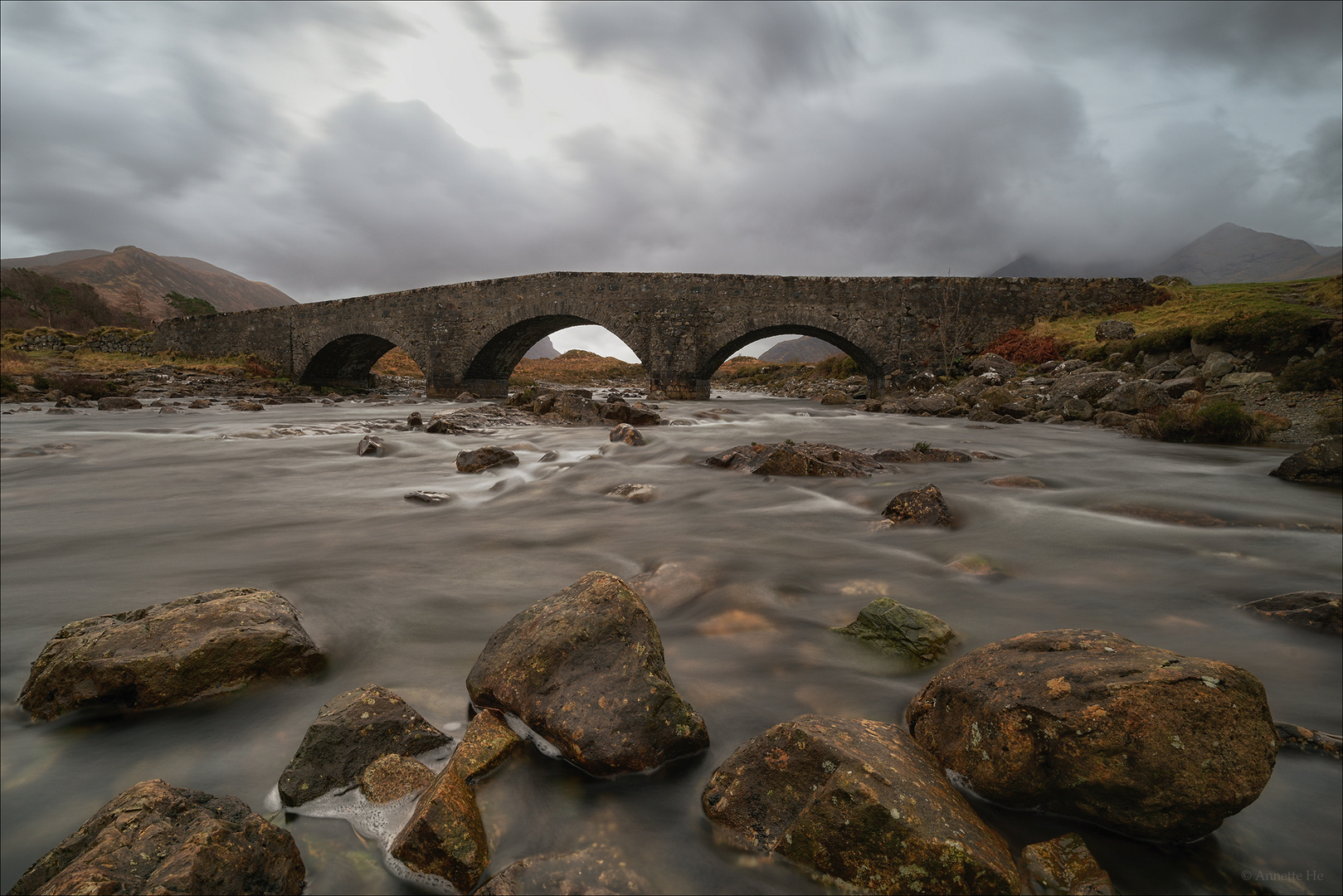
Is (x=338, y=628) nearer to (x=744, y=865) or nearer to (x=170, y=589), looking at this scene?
(x=170, y=589)

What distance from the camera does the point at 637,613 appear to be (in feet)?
6.53

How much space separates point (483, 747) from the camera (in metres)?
1.67

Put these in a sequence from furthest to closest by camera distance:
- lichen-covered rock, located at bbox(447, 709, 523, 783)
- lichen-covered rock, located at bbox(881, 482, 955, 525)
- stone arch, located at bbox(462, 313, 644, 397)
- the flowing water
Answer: stone arch, located at bbox(462, 313, 644, 397) < lichen-covered rock, located at bbox(881, 482, 955, 525) < lichen-covered rock, located at bbox(447, 709, 523, 783) < the flowing water

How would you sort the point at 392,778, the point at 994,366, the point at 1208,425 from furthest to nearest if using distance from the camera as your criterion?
the point at 994,366
the point at 1208,425
the point at 392,778

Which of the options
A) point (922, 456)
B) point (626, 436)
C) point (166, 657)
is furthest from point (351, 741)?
point (626, 436)

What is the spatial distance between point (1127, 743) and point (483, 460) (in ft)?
20.4

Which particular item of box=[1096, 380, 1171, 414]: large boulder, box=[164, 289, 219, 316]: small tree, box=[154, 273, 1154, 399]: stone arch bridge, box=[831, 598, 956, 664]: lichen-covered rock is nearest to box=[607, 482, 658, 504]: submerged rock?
box=[831, 598, 956, 664]: lichen-covered rock

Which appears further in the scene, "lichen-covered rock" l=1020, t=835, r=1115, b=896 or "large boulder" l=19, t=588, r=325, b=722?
"large boulder" l=19, t=588, r=325, b=722

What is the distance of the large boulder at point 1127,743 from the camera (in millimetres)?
1381

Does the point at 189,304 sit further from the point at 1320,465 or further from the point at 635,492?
the point at 1320,465

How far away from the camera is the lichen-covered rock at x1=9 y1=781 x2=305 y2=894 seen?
1133mm

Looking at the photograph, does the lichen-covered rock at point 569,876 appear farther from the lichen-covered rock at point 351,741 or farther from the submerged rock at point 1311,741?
the submerged rock at point 1311,741

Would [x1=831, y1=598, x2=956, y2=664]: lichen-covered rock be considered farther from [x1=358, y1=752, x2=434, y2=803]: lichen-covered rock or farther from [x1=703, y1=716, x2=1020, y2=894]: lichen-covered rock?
[x1=358, y1=752, x2=434, y2=803]: lichen-covered rock

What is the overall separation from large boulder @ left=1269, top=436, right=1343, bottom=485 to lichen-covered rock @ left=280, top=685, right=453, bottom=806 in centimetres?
728
